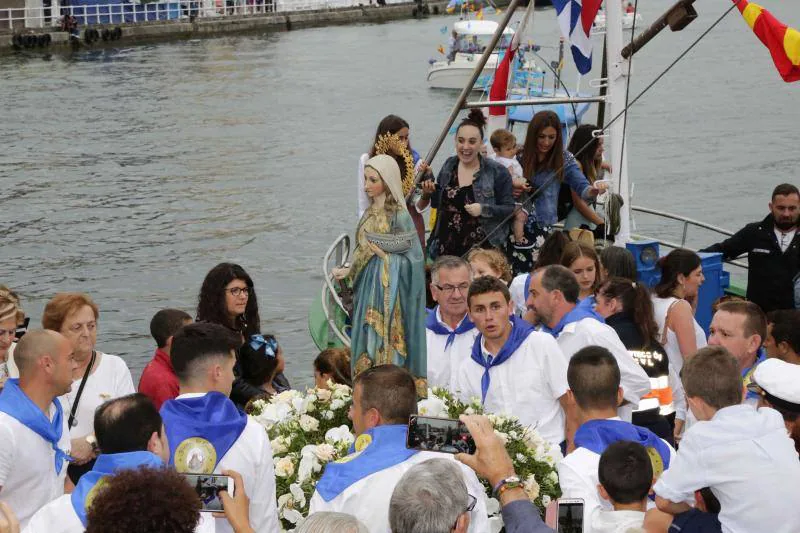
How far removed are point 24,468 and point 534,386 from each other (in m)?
2.52

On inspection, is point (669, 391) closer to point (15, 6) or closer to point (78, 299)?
point (78, 299)

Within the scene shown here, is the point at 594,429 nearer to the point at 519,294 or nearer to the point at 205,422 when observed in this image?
the point at 205,422

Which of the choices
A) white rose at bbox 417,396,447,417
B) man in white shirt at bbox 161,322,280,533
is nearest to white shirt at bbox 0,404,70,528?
man in white shirt at bbox 161,322,280,533

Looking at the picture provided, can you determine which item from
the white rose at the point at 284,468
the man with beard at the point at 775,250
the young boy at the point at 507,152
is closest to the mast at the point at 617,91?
the young boy at the point at 507,152

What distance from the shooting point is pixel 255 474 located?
488cm

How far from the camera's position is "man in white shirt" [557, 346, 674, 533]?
191 inches

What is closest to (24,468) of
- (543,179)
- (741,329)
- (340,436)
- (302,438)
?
(302,438)

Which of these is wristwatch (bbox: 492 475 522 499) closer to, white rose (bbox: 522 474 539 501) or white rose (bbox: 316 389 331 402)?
white rose (bbox: 522 474 539 501)

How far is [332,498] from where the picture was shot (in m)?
4.40

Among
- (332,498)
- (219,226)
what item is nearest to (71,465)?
(332,498)

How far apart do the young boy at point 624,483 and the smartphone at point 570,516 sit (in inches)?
7.5

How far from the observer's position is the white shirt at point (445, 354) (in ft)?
22.1

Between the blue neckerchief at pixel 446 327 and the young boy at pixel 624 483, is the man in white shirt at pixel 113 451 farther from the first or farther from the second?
the blue neckerchief at pixel 446 327

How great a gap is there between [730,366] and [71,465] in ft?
10.8
